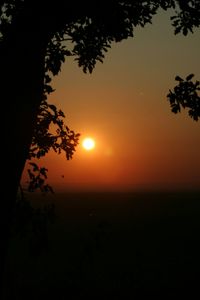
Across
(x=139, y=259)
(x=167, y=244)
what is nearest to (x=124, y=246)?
(x=167, y=244)

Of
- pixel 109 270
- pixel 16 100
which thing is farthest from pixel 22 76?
pixel 109 270

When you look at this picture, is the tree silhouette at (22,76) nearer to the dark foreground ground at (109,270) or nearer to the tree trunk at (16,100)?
the tree trunk at (16,100)

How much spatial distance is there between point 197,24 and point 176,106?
2151mm

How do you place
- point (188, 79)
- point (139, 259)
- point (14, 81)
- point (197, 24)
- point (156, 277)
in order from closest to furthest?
point (14, 81) < point (188, 79) < point (197, 24) < point (156, 277) < point (139, 259)

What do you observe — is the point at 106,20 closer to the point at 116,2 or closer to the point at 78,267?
the point at 116,2

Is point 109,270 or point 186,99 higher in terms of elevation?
point 186,99

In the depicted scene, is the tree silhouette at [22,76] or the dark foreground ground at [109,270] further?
the dark foreground ground at [109,270]

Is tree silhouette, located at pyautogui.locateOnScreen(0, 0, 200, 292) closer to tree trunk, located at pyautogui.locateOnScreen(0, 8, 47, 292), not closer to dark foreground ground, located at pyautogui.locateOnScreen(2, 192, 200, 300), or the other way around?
tree trunk, located at pyautogui.locateOnScreen(0, 8, 47, 292)

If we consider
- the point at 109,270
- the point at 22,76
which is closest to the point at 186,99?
Result: the point at 22,76

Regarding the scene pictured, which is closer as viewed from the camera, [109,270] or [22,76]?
[22,76]

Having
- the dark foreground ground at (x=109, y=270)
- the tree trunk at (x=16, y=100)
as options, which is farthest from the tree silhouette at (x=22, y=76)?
the dark foreground ground at (x=109, y=270)

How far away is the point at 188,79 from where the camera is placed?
6062 mm

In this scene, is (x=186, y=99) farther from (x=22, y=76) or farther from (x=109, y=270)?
(x=109, y=270)

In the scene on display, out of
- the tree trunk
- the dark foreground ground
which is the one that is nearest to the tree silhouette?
the tree trunk
